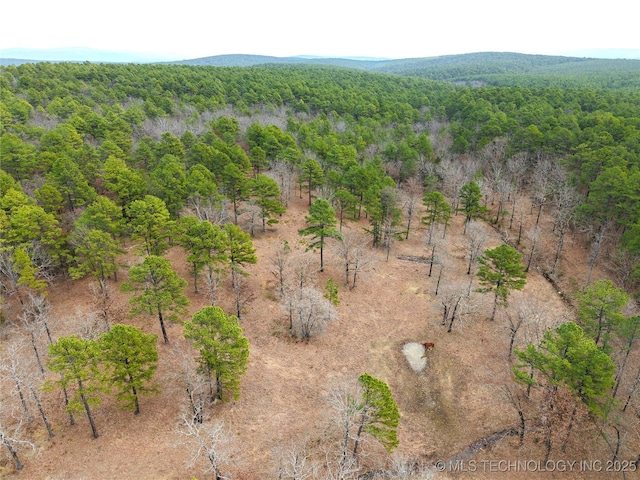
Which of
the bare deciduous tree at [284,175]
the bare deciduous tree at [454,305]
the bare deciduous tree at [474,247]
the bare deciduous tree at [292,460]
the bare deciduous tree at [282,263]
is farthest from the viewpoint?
the bare deciduous tree at [284,175]

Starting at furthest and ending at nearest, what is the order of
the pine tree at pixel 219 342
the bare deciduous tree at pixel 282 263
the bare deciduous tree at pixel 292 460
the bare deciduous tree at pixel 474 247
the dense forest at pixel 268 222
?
the bare deciduous tree at pixel 474 247 < the bare deciduous tree at pixel 282 263 < the pine tree at pixel 219 342 < the dense forest at pixel 268 222 < the bare deciduous tree at pixel 292 460

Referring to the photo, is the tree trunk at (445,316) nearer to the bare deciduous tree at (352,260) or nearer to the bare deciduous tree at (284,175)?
the bare deciduous tree at (352,260)

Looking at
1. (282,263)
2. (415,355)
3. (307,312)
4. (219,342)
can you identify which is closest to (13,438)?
(219,342)

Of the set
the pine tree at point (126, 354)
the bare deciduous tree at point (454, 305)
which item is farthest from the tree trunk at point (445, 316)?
the pine tree at point (126, 354)

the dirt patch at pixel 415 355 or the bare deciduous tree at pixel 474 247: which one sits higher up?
the bare deciduous tree at pixel 474 247

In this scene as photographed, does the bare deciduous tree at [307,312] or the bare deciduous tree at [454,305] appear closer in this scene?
the bare deciduous tree at [307,312]

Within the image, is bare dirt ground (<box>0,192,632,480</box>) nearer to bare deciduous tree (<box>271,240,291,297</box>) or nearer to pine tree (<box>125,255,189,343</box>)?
bare deciduous tree (<box>271,240,291,297</box>)

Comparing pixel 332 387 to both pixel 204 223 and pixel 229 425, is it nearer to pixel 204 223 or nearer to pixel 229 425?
pixel 229 425
